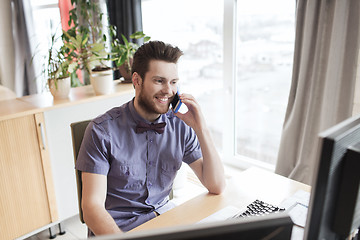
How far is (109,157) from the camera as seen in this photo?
4.75 ft

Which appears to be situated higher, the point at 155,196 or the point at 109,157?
the point at 109,157

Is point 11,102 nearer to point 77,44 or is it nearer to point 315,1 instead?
point 77,44

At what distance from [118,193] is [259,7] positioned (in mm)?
1971

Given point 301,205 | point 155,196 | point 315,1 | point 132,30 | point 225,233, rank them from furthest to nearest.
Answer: point 132,30 → point 315,1 → point 155,196 → point 301,205 → point 225,233

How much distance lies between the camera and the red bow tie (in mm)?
1486

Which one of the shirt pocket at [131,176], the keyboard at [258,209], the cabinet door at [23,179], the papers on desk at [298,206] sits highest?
the shirt pocket at [131,176]

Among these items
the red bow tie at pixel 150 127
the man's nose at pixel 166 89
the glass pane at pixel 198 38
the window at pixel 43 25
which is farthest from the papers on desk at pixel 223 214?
the window at pixel 43 25

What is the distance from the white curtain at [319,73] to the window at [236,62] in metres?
0.40

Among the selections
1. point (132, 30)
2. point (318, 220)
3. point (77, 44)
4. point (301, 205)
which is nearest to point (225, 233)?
point (318, 220)

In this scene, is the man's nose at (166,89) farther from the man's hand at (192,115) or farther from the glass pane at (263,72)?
the glass pane at (263,72)

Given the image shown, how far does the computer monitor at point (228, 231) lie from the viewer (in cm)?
52

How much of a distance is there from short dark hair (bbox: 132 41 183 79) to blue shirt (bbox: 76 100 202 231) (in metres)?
0.19

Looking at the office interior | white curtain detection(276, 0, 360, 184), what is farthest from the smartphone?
white curtain detection(276, 0, 360, 184)

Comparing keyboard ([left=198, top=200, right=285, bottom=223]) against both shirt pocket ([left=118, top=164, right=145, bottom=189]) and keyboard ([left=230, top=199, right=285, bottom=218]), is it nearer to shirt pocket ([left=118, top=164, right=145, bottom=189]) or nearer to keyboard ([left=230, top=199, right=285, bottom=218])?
keyboard ([left=230, top=199, right=285, bottom=218])
